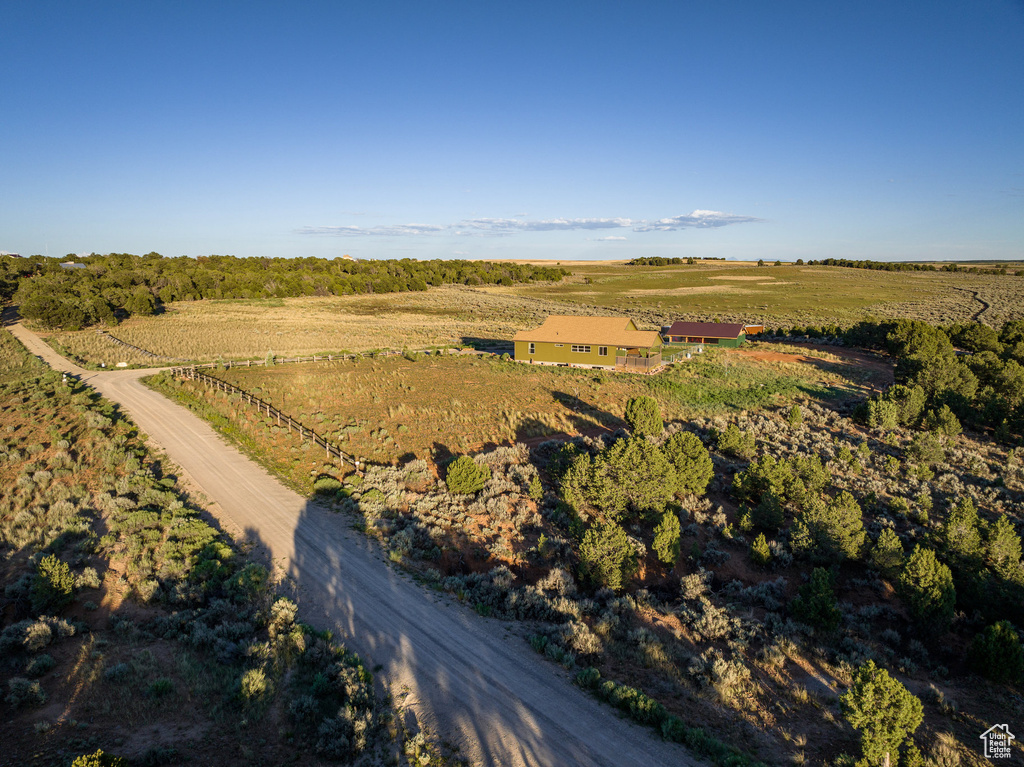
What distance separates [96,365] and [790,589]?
152ft

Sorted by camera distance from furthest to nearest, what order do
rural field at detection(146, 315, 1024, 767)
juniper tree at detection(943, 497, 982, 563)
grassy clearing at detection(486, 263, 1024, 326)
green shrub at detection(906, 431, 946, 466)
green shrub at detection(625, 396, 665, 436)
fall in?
grassy clearing at detection(486, 263, 1024, 326) → green shrub at detection(625, 396, 665, 436) → green shrub at detection(906, 431, 946, 466) → juniper tree at detection(943, 497, 982, 563) → rural field at detection(146, 315, 1024, 767)

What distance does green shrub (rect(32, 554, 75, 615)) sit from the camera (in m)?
12.0

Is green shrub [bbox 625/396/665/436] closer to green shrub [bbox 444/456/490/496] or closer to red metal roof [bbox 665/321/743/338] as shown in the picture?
green shrub [bbox 444/456/490/496]

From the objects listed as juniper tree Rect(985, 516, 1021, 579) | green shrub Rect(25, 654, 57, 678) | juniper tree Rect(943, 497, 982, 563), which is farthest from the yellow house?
green shrub Rect(25, 654, 57, 678)

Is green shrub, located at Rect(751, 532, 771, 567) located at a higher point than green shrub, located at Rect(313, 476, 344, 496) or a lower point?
lower

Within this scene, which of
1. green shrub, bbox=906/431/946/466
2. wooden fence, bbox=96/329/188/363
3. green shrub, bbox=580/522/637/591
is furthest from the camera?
wooden fence, bbox=96/329/188/363

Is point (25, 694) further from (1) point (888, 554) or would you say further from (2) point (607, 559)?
(1) point (888, 554)

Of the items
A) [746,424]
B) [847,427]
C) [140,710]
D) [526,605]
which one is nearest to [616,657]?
[526,605]

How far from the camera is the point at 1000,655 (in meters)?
11.8

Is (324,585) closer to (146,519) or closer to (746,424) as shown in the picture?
(146,519)

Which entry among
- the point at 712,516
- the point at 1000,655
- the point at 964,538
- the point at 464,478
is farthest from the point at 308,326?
the point at 1000,655

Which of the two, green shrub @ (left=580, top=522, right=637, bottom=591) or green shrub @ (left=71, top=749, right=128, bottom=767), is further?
green shrub @ (left=580, top=522, right=637, bottom=591)

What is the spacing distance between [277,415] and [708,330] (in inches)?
1689

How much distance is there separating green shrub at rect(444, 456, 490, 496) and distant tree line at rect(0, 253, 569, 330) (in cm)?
5885
